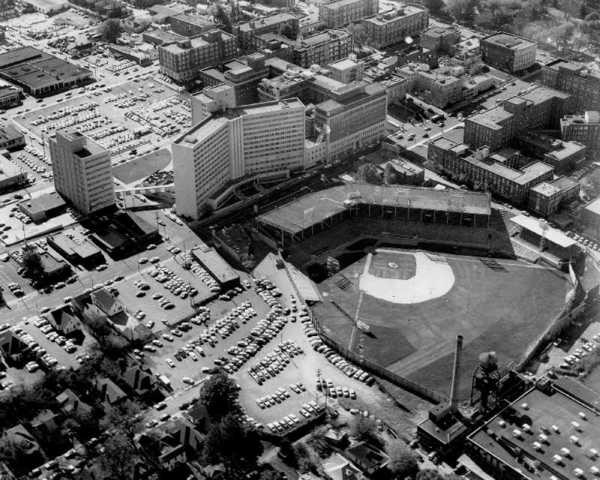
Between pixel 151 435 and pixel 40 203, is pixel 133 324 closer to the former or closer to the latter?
pixel 151 435

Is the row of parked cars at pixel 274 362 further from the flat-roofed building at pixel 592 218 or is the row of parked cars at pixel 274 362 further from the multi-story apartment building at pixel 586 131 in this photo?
the multi-story apartment building at pixel 586 131

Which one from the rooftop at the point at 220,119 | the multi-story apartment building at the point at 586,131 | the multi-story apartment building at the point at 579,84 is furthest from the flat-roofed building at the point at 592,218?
the rooftop at the point at 220,119

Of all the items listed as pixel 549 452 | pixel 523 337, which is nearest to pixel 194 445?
pixel 549 452

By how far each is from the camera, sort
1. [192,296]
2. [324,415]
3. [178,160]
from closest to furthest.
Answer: [324,415], [192,296], [178,160]

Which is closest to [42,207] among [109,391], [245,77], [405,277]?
[109,391]

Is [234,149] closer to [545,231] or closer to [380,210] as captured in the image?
[380,210]

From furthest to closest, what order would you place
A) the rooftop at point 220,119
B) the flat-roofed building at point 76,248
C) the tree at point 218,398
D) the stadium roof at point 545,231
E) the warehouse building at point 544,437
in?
the rooftop at point 220,119 → the flat-roofed building at point 76,248 → the stadium roof at point 545,231 → the tree at point 218,398 → the warehouse building at point 544,437
